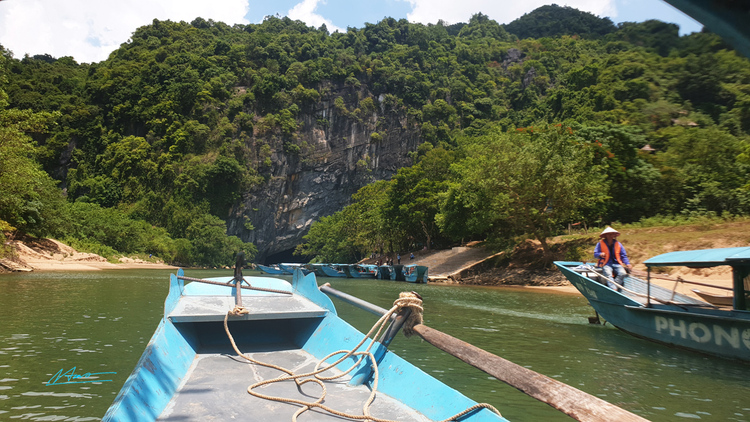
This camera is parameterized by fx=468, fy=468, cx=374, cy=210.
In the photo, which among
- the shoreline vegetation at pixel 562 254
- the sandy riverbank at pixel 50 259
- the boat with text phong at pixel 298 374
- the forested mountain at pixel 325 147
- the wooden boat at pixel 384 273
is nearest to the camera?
the boat with text phong at pixel 298 374

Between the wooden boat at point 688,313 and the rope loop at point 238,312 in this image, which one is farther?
the wooden boat at point 688,313

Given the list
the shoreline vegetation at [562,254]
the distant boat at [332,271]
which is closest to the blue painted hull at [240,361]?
the shoreline vegetation at [562,254]

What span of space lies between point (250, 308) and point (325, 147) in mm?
55381

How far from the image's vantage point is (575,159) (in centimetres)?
2316

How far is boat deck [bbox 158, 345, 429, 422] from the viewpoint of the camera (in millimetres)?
3424

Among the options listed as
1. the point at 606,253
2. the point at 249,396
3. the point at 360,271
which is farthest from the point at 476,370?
the point at 360,271

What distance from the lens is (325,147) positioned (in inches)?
2366

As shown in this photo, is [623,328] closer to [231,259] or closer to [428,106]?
A: [231,259]

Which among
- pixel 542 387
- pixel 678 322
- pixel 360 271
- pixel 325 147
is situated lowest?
pixel 360 271

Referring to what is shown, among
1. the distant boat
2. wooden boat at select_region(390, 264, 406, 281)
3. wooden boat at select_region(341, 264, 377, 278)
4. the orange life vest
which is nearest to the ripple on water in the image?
the orange life vest

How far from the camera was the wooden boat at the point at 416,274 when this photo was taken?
27.7 meters

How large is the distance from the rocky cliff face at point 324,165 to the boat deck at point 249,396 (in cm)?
5269

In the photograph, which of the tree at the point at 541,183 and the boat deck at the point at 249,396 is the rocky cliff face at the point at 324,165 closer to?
the tree at the point at 541,183

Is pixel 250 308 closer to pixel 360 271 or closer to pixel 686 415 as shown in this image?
pixel 686 415
